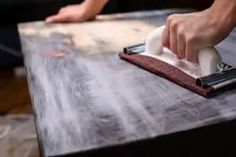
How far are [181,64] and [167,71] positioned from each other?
41mm

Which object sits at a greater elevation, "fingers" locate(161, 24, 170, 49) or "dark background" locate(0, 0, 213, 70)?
"fingers" locate(161, 24, 170, 49)

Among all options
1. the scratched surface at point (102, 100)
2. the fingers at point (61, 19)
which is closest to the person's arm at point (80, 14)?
the fingers at point (61, 19)

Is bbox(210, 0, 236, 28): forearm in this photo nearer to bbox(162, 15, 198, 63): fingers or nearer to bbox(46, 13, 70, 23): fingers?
bbox(162, 15, 198, 63): fingers

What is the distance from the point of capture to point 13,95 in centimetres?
142

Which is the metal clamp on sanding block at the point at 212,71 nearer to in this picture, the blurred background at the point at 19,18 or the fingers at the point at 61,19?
the fingers at the point at 61,19

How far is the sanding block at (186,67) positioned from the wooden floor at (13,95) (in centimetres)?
67

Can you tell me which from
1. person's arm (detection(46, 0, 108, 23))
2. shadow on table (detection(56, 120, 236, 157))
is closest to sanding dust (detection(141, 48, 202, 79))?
shadow on table (detection(56, 120, 236, 157))

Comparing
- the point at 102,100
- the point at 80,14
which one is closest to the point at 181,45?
the point at 102,100

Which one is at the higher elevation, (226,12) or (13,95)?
(226,12)

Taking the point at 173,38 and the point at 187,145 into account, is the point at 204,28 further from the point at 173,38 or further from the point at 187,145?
the point at 187,145

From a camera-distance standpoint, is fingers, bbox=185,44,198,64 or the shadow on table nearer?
the shadow on table

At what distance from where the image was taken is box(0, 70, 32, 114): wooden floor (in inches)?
50.6

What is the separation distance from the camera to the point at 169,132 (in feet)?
1.44

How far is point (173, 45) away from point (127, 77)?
9 cm
